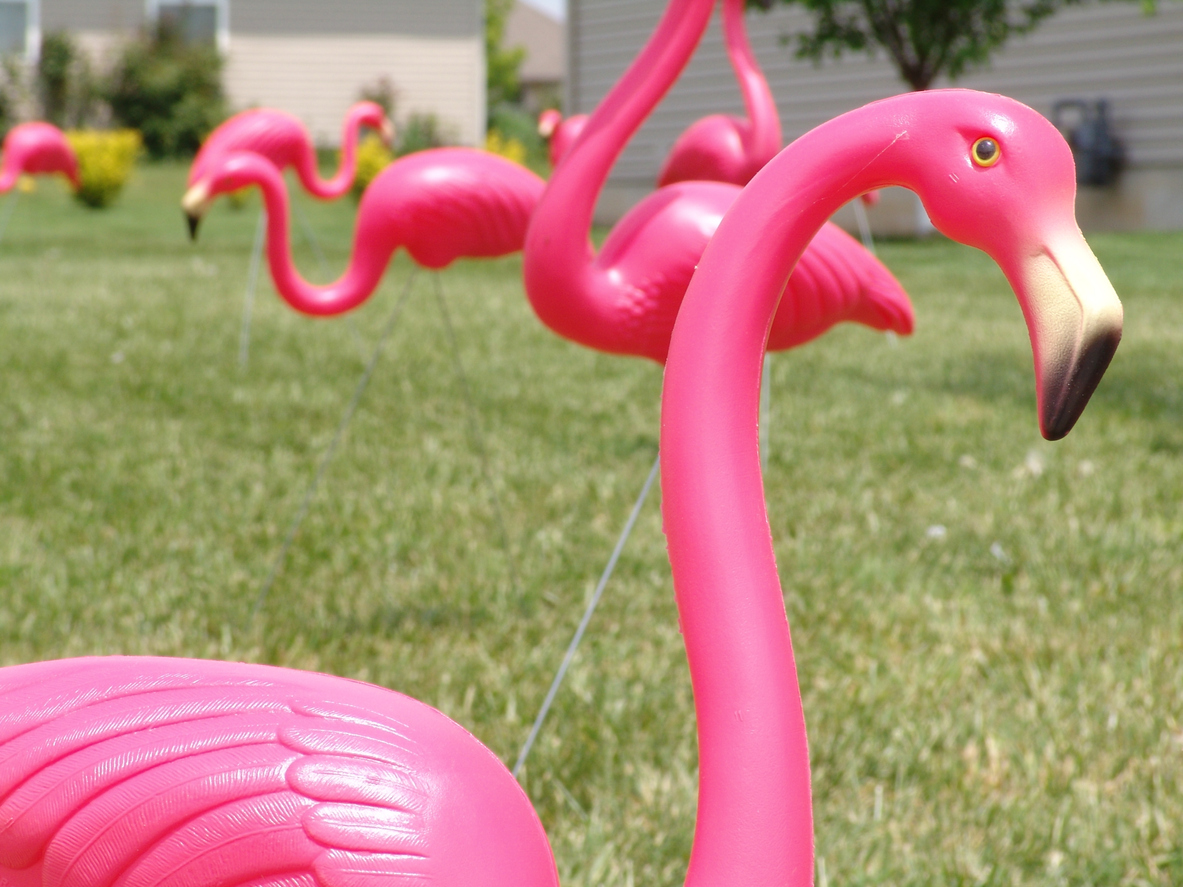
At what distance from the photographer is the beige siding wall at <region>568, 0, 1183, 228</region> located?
13.3 metres

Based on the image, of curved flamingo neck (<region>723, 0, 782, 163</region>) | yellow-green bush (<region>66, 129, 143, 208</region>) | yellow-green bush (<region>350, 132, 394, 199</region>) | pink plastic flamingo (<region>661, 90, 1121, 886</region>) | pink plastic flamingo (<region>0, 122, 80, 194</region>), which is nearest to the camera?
pink plastic flamingo (<region>661, 90, 1121, 886</region>)

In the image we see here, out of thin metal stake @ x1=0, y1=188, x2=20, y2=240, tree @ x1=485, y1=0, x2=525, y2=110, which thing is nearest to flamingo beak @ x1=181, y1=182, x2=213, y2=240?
thin metal stake @ x1=0, y1=188, x2=20, y2=240

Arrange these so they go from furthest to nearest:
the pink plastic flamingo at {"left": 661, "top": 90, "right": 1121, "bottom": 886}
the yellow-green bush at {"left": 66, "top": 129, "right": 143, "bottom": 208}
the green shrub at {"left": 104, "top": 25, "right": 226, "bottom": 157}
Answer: the green shrub at {"left": 104, "top": 25, "right": 226, "bottom": 157}, the yellow-green bush at {"left": 66, "top": 129, "right": 143, "bottom": 208}, the pink plastic flamingo at {"left": 661, "top": 90, "right": 1121, "bottom": 886}

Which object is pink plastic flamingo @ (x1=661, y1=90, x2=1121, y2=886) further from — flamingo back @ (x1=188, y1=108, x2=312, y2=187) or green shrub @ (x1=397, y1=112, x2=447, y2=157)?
green shrub @ (x1=397, y1=112, x2=447, y2=157)

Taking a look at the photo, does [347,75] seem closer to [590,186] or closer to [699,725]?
[590,186]

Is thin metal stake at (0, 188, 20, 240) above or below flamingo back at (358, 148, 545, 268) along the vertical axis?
below

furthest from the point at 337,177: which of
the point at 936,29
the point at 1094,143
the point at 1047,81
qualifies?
the point at 1047,81

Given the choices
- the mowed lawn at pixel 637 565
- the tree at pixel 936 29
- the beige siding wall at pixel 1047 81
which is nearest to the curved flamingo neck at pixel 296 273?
the mowed lawn at pixel 637 565

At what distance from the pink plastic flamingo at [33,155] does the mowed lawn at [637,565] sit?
3024mm

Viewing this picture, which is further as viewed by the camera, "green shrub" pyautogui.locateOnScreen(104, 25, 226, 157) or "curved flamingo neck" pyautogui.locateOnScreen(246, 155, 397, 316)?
"green shrub" pyautogui.locateOnScreen(104, 25, 226, 157)

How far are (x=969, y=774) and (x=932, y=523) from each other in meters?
1.72

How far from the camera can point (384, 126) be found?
25.6 ft

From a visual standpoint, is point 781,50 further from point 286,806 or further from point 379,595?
point 286,806

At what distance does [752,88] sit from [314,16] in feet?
73.3
